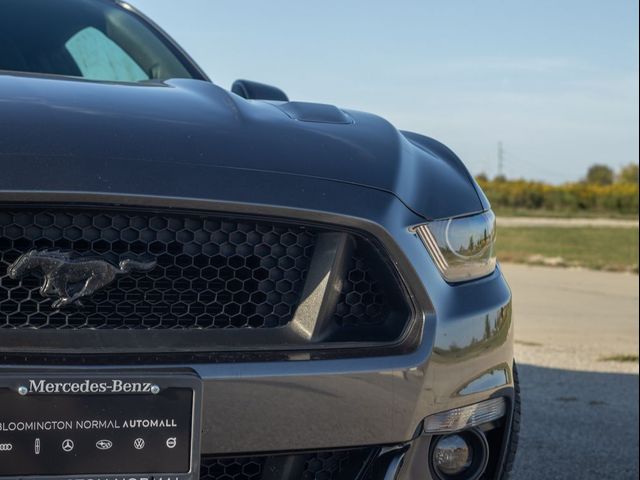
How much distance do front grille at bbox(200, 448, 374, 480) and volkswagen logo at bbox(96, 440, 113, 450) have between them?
20cm

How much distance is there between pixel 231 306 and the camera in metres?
1.86

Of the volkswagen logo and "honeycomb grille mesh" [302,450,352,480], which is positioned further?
"honeycomb grille mesh" [302,450,352,480]

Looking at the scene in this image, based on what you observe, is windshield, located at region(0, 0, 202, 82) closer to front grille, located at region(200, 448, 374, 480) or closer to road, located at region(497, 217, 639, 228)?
front grille, located at region(200, 448, 374, 480)

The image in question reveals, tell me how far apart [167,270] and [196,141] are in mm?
299

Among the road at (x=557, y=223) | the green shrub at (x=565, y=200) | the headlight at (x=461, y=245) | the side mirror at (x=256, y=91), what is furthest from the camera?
the green shrub at (x=565, y=200)

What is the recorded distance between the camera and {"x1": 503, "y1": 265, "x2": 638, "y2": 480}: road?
153 inches

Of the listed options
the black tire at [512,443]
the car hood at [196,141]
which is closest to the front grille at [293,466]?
the black tire at [512,443]

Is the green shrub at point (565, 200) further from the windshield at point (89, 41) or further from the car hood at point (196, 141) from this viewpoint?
the car hood at point (196, 141)

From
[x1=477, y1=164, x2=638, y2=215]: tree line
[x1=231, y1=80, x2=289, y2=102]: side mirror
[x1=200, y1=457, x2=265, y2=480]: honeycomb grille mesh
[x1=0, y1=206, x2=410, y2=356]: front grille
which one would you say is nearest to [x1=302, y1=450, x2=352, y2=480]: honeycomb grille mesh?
[x1=200, y1=457, x2=265, y2=480]: honeycomb grille mesh

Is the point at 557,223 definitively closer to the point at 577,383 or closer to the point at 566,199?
the point at 566,199

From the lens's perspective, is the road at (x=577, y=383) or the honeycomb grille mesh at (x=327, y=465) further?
the road at (x=577, y=383)

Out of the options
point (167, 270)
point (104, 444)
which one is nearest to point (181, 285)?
point (167, 270)

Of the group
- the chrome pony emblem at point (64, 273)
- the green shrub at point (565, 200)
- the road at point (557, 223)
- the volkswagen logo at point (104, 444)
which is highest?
the chrome pony emblem at point (64, 273)

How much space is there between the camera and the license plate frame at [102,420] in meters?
1.62
